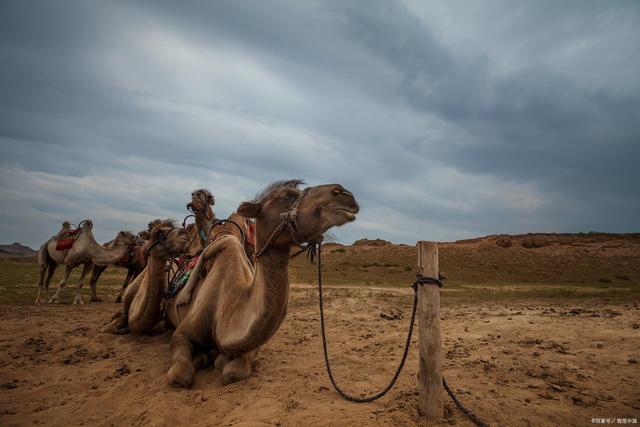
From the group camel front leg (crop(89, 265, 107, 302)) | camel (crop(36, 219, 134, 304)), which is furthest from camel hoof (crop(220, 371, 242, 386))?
camel front leg (crop(89, 265, 107, 302))

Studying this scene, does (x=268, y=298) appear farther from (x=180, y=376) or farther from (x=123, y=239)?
(x=123, y=239)

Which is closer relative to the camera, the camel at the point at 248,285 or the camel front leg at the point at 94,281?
the camel at the point at 248,285

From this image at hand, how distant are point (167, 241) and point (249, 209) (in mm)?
2436

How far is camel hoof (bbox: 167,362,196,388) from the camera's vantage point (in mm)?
4078

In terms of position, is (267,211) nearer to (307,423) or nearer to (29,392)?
(307,423)

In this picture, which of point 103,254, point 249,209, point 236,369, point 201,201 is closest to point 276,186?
point 249,209

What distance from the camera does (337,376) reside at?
459 cm

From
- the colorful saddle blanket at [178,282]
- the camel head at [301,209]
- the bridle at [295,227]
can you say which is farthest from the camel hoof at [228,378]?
the colorful saddle blanket at [178,282]

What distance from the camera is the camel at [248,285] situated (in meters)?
3.35

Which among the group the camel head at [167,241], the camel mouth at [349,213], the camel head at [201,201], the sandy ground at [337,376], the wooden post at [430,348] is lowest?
the sandy ground at [337,376]

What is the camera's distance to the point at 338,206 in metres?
3.17

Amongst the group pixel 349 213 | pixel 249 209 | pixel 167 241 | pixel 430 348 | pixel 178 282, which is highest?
pixel 249 209

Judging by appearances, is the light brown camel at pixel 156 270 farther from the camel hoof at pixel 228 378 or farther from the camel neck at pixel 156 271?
the camel hoof at pixel 228 378

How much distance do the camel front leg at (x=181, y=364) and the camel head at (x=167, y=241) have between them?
137 cm
